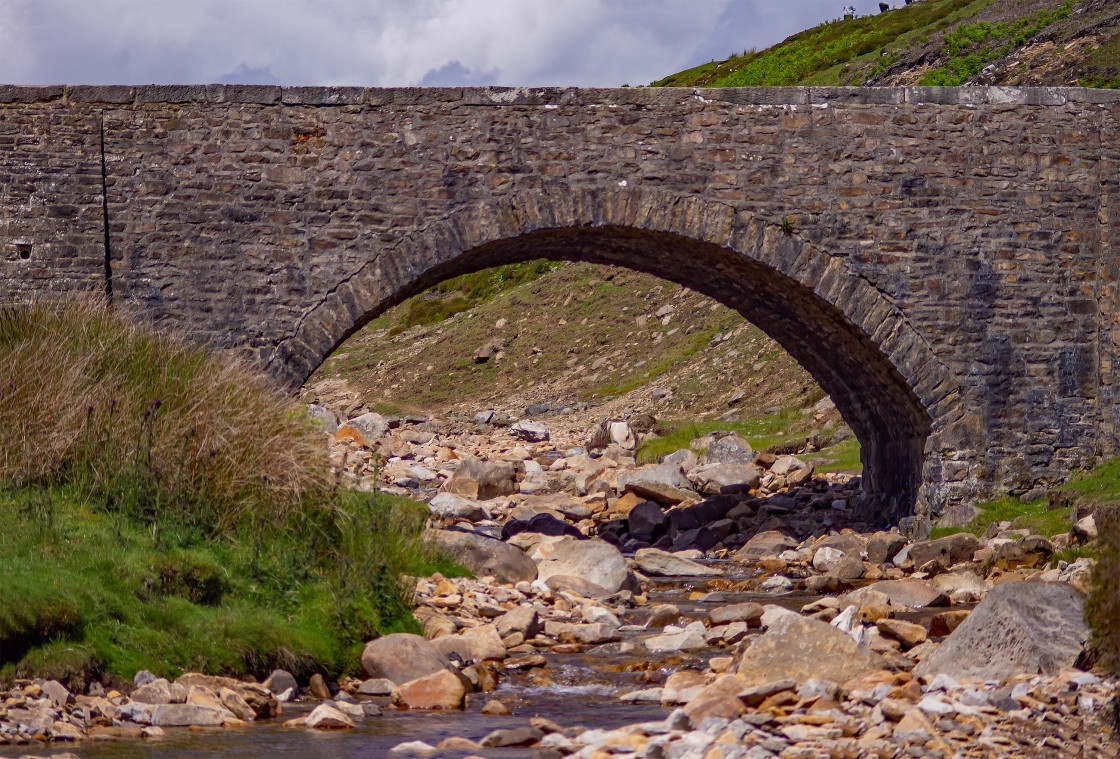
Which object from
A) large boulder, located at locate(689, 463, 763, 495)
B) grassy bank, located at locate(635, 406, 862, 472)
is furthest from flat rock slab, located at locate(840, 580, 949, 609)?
grassy bank, located at locate(635, 406, 862, 472)

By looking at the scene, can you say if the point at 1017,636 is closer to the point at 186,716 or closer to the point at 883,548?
the point at 186,716

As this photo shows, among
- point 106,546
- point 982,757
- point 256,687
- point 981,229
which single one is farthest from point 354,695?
point 981,229

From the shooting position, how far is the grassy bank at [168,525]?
5594 mm

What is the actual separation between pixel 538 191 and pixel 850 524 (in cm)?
539

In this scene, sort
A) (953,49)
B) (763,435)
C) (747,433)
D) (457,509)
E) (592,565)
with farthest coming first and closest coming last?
(953,49) → (747,433) → (763,435) → (457,509) → (592,565)

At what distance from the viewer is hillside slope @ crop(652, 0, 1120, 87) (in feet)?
76.3

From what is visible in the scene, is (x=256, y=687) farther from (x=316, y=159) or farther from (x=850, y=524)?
(x=850, y=524)

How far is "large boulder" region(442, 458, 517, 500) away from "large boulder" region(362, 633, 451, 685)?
893 centimetres

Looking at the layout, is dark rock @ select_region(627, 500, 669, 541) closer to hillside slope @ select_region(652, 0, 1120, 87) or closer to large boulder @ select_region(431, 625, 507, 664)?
large boulder @ select_region(431, 625, 507, 664)

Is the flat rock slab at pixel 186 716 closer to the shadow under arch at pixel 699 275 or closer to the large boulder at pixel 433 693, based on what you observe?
the large boulder at pixel 433 693

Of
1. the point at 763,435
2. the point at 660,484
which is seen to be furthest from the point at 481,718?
the point at 763,435

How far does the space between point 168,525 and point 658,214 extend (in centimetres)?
528

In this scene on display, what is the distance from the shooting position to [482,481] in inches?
619

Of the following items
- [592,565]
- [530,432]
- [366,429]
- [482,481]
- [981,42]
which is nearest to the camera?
[592,565]
